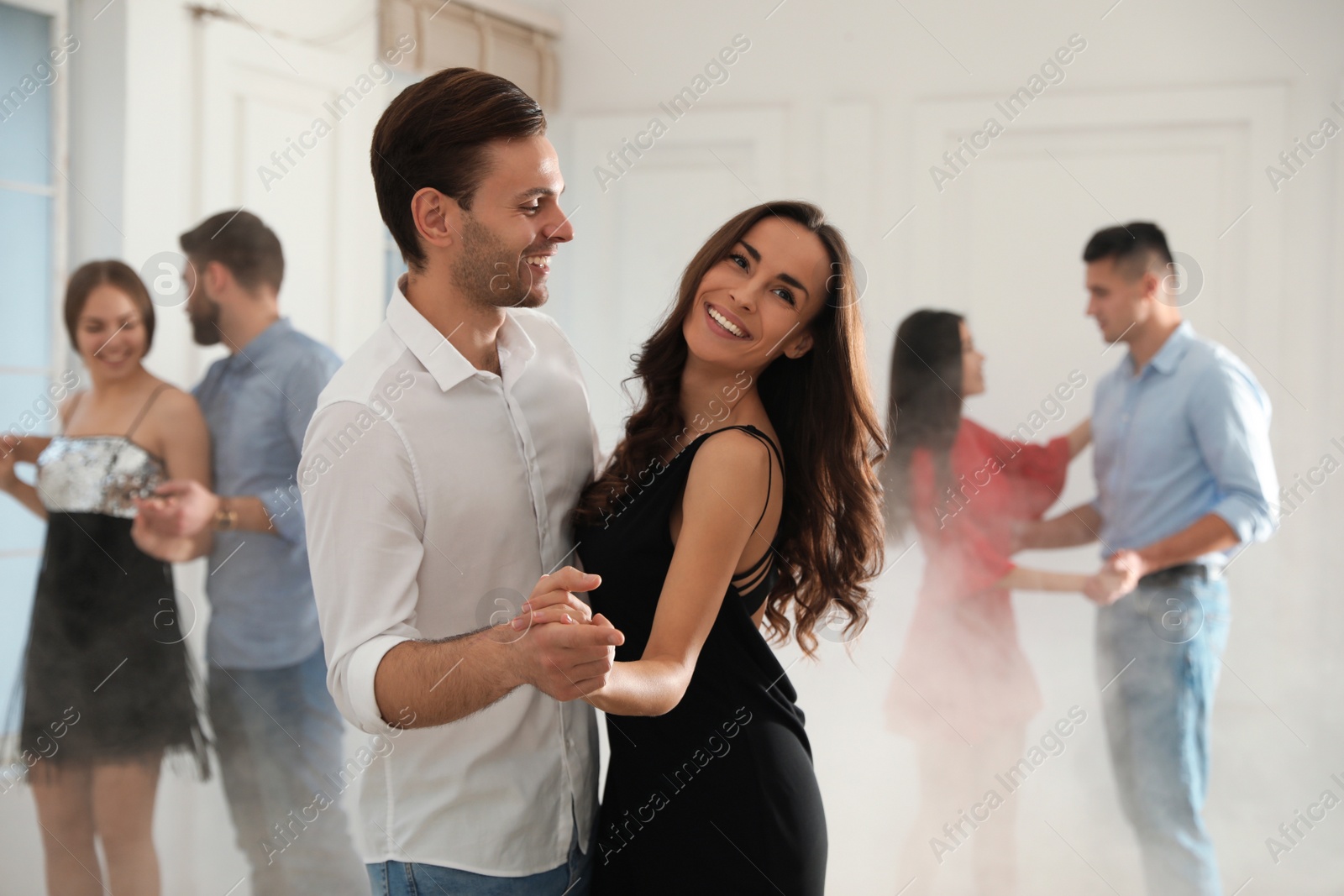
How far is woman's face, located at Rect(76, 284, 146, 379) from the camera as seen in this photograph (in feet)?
7.61

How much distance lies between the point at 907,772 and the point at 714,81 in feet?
6.32

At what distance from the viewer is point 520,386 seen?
1.33 m

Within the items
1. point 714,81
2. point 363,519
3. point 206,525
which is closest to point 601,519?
point 363,519

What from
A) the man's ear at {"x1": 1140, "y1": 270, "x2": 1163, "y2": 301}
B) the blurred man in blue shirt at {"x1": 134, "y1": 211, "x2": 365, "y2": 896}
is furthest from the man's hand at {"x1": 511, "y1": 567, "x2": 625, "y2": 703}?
the man's ear at {"x1": 1140, "y1": 270, "x2": 1163, "y2": 301}

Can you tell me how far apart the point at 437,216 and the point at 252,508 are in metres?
1.36

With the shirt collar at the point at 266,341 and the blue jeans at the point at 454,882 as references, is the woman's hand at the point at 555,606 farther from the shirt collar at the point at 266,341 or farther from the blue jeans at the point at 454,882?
the shirt collar at the point at 266,341

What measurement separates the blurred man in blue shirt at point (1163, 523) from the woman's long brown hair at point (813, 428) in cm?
121

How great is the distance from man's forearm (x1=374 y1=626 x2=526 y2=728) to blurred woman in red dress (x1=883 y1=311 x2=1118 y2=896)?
173 cm

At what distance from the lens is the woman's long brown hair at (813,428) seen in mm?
1369

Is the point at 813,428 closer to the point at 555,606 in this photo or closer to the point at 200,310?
the point at 555,606

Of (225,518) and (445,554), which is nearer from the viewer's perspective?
(445,554)

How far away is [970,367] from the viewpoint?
8.37 feet

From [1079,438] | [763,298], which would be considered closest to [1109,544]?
[1079,438]

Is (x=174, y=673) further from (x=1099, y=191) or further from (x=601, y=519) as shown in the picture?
(x=1099, y=191)
